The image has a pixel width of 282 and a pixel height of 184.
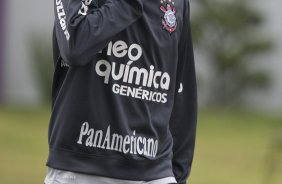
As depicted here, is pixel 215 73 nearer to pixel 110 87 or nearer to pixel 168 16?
pixel 168 16

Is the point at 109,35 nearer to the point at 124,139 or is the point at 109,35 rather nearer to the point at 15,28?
the point at 124,139

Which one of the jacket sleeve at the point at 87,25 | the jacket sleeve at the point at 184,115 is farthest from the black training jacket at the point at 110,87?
the jacket sleeve at the point at 184,115

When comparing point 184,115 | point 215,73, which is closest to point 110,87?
point 184,115

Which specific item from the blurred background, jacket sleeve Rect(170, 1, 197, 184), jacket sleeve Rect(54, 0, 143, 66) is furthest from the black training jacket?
the blurred background

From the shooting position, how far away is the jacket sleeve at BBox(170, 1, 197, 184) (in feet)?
10.5

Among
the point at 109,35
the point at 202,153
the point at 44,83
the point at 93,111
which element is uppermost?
the point at 109,35

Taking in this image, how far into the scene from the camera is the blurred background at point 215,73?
12.8 metres

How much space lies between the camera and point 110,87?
2.83m

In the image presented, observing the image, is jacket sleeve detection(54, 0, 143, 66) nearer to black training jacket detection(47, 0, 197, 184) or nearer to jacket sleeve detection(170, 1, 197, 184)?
black training jacket detection(47, 0, 197, 184)

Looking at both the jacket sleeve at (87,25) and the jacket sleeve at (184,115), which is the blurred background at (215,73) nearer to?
the jacket sleeve at (184,115)

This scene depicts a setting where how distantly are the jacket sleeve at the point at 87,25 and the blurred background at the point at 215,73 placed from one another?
28.7 feet

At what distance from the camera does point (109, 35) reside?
9.04 ft

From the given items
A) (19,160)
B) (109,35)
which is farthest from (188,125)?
(19,160)

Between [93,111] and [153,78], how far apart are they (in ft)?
0.85
